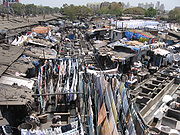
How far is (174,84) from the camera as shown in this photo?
67.8ft

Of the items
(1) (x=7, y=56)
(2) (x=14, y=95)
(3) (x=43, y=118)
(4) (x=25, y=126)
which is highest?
(1) (x=7, y=56)

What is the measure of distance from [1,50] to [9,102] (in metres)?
9.50

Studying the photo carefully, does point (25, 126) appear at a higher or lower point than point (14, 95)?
lower

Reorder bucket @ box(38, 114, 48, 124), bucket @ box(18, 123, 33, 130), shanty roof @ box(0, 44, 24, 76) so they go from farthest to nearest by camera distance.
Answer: shanty roof @ box(0, 44, 24, 76) → bucket @ box(38, 114, 48, 124) → bucket @ box(18, 123, 33, 130)

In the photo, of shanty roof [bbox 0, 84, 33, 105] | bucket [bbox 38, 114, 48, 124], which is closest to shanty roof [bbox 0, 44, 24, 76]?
shanty roof [bbox 0, 84, 33, 105]

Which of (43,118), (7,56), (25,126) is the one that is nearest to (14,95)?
(25,126)

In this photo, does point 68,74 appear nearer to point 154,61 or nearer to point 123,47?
point 123,47

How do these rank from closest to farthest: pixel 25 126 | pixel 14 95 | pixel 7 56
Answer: pixel 25 126 < pixel 14 95 < pixel 7 56

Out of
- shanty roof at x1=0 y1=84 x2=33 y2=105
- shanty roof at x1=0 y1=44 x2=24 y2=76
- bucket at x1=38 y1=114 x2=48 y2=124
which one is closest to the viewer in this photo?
shanty roof at x1=0 y1=84 x2=33 y2=105

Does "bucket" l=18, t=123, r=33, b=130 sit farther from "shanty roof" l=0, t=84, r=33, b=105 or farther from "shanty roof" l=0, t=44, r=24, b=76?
"shanty roof" l=0, t=44, r=24, b=76

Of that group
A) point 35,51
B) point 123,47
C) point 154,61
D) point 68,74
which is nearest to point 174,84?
point 154,61

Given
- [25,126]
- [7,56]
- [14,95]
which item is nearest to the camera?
[25,126]

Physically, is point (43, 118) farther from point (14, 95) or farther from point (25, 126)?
point (14, 95)

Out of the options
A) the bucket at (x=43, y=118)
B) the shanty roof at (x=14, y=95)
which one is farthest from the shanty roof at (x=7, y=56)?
the bucket at (x=43, y=118)
